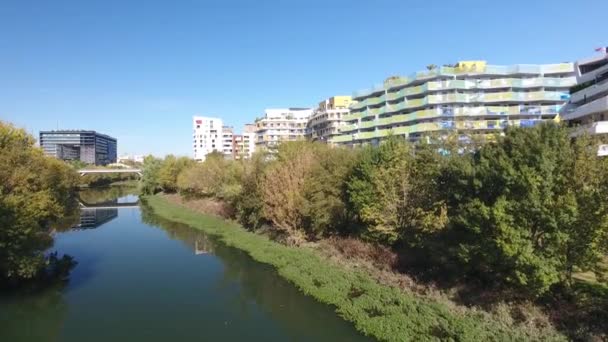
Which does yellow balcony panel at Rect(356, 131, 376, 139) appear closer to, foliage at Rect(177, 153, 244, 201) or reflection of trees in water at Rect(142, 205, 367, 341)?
foliage at Rect(177, 153, 244, 201)

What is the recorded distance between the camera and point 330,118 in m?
98.1

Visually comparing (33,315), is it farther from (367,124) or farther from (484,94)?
(484,94)

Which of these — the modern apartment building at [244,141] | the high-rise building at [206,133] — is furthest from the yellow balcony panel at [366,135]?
the high-rise building at [206,133]

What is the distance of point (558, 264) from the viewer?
48.1ft

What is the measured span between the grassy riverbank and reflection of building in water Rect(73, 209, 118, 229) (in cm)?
3119

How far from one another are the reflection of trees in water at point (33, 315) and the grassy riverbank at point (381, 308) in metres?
12.8

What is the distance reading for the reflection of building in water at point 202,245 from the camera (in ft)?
109

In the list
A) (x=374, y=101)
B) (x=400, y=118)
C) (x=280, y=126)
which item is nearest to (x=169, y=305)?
(x=400, y=118)

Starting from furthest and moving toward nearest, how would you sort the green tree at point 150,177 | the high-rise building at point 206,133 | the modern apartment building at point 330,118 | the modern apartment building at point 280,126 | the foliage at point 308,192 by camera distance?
1. the high-rise building at point 206,133
2. the modern apartment building at point 280,126
3. the modern apartment building at point 330,118
4. the green tree at point 150,177
5. the foliage at point 308,192

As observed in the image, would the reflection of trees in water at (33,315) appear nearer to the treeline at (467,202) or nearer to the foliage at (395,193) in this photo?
the treeline at (467,202)

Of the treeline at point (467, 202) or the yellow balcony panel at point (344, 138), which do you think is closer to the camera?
the treeline at point (467, 202)

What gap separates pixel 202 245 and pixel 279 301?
16.7m

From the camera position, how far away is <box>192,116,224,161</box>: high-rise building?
166875 millimetres

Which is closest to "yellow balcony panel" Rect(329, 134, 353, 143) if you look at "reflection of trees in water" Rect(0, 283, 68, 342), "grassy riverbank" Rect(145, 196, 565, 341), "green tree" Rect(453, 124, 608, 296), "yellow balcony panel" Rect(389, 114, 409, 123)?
"yellow balcony panel" Rect(389, 114, 409, 123)
